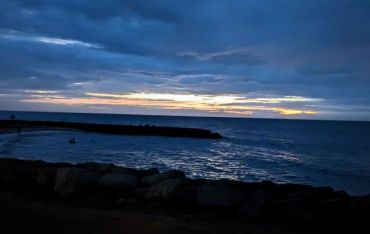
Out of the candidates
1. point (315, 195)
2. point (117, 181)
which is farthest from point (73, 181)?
point (315, 195)

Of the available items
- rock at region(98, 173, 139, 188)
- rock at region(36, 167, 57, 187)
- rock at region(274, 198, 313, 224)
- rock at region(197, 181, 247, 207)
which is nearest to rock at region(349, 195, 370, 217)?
rock at region(274, 198, 313, 224)

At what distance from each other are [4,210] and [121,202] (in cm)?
239

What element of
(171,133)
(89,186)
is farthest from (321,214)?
(171,133)

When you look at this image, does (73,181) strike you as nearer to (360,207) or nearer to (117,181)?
(117,181)

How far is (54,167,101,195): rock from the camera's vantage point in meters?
9.77

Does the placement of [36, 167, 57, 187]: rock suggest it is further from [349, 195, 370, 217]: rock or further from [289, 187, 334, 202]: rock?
[349, 195, 370, 217]: rock

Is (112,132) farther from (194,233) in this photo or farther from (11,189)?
(194,233)

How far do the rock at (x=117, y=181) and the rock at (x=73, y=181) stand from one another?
0.21 metres

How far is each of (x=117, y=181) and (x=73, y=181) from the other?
1.02 metres

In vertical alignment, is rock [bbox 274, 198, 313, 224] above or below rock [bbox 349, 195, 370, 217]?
below

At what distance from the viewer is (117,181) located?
33.1ft

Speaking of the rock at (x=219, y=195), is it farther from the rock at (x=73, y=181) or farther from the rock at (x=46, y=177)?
the rock at (x=46, y=177)

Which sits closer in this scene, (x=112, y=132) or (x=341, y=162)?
(x=341, y=162)

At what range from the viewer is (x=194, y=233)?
652 cm
